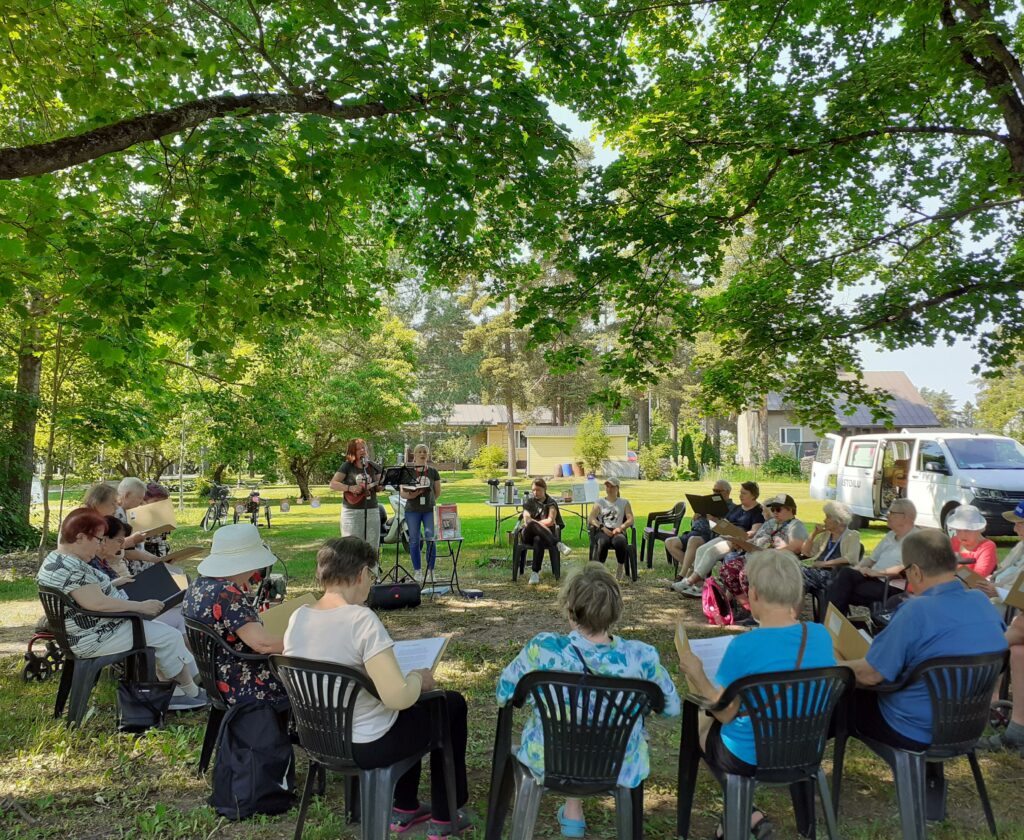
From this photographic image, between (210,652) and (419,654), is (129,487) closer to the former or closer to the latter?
(210,652)

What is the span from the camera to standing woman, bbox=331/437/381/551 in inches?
297

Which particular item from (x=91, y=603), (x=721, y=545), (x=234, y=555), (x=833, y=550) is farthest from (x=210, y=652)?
(x=721, y=545)

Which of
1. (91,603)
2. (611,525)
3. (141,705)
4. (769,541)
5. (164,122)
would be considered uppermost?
(164,122)

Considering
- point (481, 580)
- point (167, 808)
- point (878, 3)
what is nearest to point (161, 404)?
point (481, 580)

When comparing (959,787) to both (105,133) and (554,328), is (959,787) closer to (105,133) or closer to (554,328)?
(554,328)

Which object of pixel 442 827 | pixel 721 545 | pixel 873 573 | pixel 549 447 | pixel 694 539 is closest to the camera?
pixel 442 827

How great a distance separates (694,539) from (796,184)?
417cm

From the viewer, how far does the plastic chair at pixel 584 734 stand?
7.43 feet

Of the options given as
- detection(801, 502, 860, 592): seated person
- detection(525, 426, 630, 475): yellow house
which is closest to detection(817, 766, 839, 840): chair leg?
detection(801, 502, 860, 592): seated person

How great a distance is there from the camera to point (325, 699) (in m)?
2.47

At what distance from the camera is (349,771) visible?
99.0 inches

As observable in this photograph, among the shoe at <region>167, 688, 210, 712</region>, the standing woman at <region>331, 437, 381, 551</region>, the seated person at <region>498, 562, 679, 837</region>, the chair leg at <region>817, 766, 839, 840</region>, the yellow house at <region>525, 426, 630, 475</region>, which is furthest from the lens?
the yellow house at <region>525, 426, 630, 475</region>

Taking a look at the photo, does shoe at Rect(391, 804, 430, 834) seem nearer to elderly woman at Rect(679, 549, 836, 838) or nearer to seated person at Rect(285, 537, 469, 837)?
seated person at Rect(285, 537, 469, 837)

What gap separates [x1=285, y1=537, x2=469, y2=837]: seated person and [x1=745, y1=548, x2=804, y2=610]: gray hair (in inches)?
50.3
